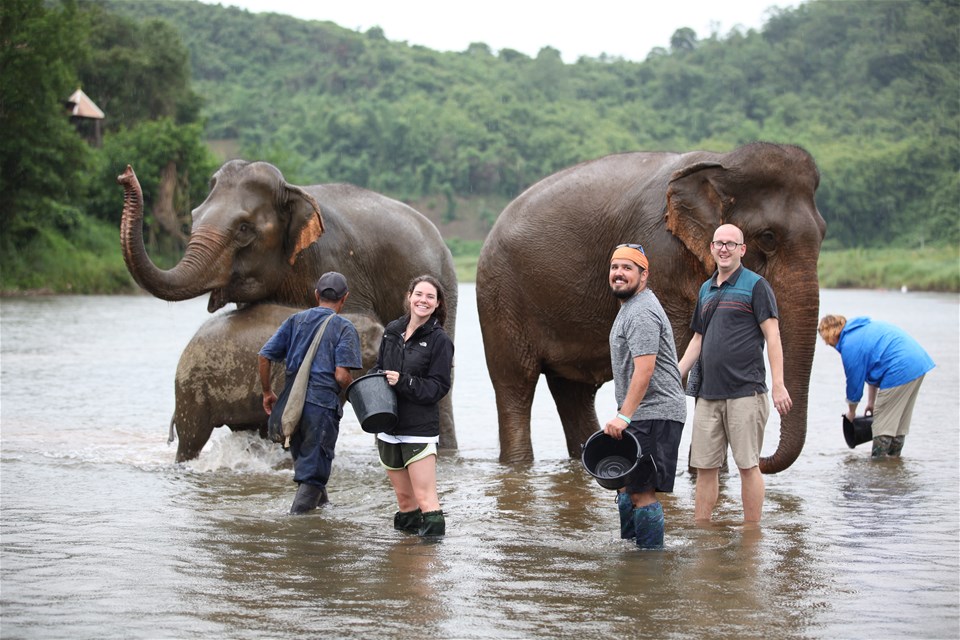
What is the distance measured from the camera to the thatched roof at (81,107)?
62312 millimetres

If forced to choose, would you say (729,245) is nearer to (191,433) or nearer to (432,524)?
(432,524)

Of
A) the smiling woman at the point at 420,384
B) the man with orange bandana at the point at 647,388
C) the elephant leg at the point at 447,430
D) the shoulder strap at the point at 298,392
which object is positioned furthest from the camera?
the elephant leg at the point at 447,430

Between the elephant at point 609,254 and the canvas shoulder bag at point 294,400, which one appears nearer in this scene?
the canvas shoulder bag at point 294,400

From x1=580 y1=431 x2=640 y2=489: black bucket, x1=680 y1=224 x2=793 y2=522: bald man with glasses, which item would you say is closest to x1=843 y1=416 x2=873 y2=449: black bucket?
x1=680 y1=224 x2=793 y2=522: bald man with glasses

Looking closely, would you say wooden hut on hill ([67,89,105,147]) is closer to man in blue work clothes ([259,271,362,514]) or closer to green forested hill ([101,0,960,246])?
green forested hill ([101,0,960,246])

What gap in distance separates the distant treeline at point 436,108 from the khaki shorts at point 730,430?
3840 cm

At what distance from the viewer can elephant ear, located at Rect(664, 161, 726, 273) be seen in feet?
29.1

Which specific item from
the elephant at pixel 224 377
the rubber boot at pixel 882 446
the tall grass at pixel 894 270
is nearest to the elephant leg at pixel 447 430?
the elephant at pixel 224 377

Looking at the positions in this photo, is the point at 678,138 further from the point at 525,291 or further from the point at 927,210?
the point at 525,291

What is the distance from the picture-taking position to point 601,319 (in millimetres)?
9867

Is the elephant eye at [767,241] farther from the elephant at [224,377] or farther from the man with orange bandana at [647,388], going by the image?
the elephant at [224,377]

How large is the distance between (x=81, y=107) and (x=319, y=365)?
5935 centimetres

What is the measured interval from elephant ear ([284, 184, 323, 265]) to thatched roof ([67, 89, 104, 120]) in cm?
5400

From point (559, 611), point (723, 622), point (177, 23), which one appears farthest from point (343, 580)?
point (177, 23)
